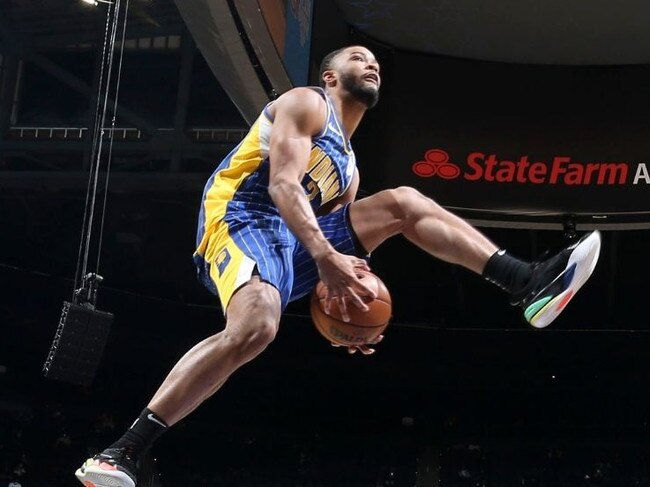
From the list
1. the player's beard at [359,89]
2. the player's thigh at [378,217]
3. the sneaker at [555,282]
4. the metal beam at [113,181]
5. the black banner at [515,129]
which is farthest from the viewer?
the metal beam at [113,181]

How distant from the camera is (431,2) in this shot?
9234 mm

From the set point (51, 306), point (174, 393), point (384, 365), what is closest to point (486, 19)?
point (174, 393)

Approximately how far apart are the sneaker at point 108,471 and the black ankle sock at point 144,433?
0.26ft

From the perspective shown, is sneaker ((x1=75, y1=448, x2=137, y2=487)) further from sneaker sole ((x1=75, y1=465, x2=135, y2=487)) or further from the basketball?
the basketball

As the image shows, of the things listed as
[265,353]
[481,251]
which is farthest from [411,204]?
[265,353]

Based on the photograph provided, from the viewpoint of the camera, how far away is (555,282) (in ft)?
12.8

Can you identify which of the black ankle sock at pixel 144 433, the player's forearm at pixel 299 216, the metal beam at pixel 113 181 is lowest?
the black ankle sock at pixel 144 433

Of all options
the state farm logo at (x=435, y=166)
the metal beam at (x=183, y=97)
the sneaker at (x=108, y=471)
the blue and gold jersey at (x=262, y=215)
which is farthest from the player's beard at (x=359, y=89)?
the metal beam at (x=183, y=97)

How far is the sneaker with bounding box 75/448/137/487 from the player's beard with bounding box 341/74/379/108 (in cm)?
183

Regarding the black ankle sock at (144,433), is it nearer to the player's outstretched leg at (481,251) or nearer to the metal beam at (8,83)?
the player's outstretched leg at (481,251)

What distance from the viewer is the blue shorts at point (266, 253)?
3.98 m

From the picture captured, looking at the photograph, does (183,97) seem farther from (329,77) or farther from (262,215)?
(262,215)

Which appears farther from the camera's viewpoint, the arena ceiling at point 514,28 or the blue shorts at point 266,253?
the arena ceiling at point 514,28

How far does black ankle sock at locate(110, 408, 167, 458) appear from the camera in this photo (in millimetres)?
3844
